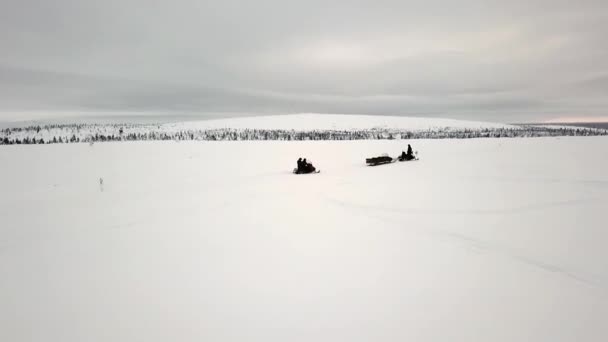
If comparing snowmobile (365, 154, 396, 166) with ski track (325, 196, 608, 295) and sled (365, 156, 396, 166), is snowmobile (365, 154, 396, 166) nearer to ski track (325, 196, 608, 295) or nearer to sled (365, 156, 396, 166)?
A: sled (365, 156, 396, 166)

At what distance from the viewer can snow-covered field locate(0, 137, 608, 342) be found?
201 centimetres

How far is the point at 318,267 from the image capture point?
9.30ft

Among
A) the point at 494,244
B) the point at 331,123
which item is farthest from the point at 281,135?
the point at 494,244

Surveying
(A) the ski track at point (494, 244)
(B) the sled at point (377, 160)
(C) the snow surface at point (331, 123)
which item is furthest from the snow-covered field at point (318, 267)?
(C) the snow surface at point (331, 123)

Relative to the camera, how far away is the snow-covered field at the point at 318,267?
2.01 meters

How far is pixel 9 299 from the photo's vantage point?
2.41 m

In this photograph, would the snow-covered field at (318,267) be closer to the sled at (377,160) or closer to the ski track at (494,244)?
the ski track at (494,244)

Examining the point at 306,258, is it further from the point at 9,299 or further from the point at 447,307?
the point at 9,299

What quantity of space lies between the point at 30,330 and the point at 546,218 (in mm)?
5867

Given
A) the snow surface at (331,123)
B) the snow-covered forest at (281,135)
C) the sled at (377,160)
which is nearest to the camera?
the sled at (377,160)

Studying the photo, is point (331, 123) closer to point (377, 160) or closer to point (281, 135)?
point (281, 135)

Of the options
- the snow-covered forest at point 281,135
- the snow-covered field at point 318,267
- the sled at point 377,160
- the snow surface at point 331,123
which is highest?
the snow surface at point 331,123

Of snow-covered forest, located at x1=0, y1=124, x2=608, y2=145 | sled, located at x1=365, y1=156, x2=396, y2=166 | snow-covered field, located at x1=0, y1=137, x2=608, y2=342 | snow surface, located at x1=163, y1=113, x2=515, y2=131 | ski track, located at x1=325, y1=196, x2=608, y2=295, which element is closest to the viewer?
snow-covered field, located at x1=0, y1=137, x2=608, y2=342

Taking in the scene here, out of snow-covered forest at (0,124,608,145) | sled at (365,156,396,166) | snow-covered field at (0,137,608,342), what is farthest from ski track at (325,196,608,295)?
snow-covered forest at (0,124,608,145)
